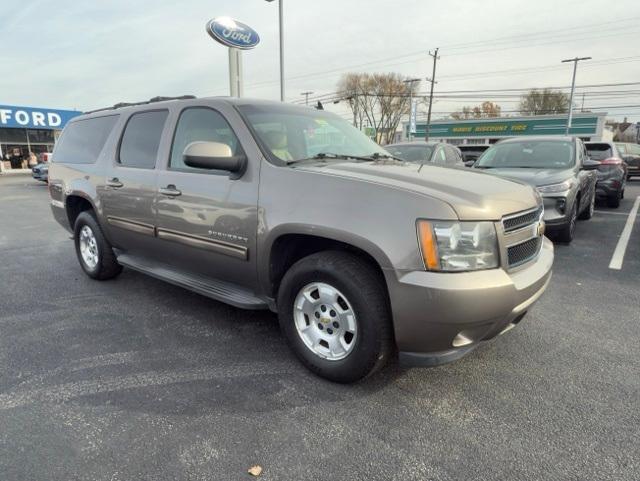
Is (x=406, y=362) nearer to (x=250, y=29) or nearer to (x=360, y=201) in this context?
(x=360, y=201)

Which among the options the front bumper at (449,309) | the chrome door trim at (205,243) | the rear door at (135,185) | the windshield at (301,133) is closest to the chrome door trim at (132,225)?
the rear door at (135,185)

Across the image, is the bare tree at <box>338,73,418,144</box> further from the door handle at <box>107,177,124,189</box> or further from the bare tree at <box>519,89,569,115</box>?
the door handle at <box>107,177,124,189</box>

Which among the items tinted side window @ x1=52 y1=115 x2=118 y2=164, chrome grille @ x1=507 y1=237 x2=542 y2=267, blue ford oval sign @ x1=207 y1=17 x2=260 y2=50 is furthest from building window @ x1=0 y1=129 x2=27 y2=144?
chrome grille @ x1=507 y1=237 x2=542 y2=267

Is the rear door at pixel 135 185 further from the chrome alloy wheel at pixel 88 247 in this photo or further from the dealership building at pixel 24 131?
the dealership building at pixel 24 131

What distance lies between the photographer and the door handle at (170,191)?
11.5 ft

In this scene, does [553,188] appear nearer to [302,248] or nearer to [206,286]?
[302,248]

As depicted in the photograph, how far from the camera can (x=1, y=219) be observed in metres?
9.79

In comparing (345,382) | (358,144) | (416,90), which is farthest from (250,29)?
(416,90)

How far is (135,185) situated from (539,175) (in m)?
5.36

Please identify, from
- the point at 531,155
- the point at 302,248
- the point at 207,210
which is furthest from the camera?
the point at 531,155

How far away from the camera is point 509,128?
167 feet

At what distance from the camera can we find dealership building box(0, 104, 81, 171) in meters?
30.1

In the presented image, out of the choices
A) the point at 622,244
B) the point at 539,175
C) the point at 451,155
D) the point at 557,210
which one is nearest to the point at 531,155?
the point at 539,175

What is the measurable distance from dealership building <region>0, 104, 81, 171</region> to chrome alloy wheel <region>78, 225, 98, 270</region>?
97.5ft
